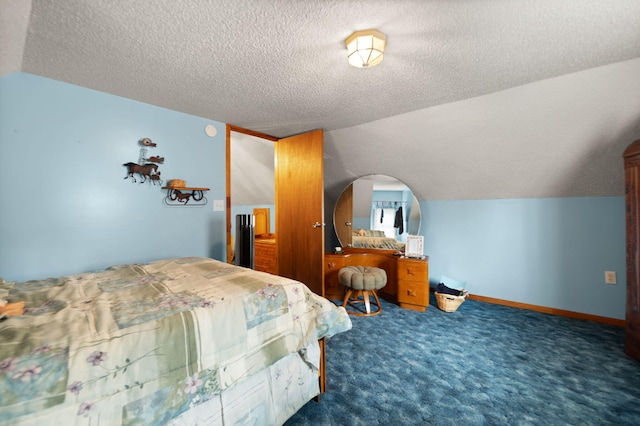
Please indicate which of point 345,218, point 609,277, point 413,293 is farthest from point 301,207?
point 609,277

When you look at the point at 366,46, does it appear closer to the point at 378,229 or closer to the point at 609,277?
the point at 378,229

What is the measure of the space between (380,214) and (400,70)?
74.9 inches

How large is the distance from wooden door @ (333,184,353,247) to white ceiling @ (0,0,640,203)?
0.86 m

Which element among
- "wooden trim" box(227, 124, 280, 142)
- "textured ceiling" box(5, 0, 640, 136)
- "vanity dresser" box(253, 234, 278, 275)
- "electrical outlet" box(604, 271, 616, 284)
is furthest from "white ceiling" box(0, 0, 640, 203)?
"vanity dresser" box(253, 234, 278, 275)

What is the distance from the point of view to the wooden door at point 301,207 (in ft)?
10.2

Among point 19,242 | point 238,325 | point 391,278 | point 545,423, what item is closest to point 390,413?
point 545,423

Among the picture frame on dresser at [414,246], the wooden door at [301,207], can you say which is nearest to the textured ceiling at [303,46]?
the wooden door at [301,207]

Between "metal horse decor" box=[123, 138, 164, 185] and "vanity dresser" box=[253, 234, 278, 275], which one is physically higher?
"metal horse decor" box=[123, 138, 164, 185]

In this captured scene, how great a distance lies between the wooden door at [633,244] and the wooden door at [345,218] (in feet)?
8.39

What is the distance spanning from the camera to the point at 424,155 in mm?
3152

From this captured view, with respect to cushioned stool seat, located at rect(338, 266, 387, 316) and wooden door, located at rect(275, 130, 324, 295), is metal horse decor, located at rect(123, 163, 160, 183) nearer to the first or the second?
wooden door, located at rect(275, 130, 324, 295)

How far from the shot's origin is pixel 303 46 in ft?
5.39

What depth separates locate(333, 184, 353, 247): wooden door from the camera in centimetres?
375

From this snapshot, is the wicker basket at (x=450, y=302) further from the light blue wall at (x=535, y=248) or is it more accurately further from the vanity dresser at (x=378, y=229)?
the light blue wall at (x=535, y=248)
